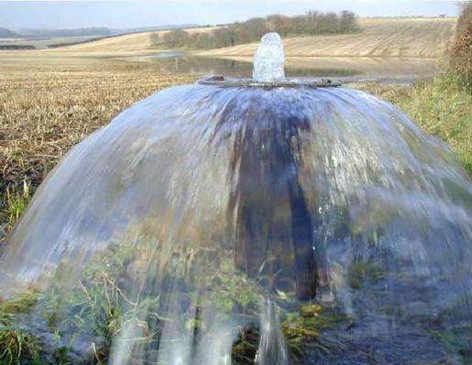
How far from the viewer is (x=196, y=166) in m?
3.15

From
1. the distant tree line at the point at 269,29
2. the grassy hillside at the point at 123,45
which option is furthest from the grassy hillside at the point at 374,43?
the distant tree line at the point at 269,29

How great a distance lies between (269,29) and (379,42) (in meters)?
21.1

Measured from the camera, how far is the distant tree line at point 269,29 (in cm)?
7794

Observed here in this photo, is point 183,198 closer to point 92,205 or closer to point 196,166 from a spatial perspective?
point 196,166

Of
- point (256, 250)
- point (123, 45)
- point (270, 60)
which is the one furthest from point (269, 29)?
point (256, 250)

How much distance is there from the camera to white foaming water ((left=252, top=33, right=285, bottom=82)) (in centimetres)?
416

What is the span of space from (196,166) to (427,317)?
5.02 feet

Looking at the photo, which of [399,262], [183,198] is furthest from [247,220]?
[399,262]

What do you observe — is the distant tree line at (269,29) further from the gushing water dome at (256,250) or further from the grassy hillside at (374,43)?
the gushing water dome at (256,250)

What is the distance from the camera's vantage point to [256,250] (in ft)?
9.89

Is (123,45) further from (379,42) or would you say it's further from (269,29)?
(379,42)

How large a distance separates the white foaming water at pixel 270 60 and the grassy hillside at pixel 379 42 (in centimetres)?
5439

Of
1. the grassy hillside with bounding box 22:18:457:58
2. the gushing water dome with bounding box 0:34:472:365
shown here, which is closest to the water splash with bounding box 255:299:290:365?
the gushing water dome with bounding box 0:34:472:365

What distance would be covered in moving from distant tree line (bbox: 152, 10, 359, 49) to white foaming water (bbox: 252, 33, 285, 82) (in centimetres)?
7569
